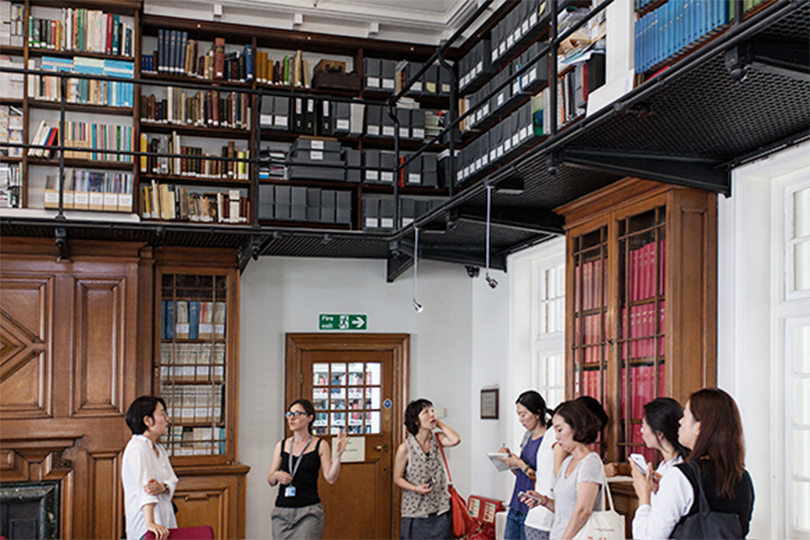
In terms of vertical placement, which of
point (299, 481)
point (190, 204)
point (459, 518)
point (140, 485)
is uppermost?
point (190, 204)

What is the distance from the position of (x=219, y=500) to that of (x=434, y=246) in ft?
9.90

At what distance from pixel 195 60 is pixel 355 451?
4.07 metres

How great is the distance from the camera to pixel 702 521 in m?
3.35

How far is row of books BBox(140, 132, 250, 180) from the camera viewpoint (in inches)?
316

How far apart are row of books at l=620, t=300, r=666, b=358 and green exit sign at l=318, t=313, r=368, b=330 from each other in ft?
12.0

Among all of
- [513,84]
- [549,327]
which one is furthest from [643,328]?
[513,84]

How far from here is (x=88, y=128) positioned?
7.71 meters

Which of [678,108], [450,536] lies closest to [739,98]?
[678,108]

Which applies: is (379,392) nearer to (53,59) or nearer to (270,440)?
(270,440)

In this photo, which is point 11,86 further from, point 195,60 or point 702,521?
point 702,521

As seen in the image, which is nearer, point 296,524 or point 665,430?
point 665,430

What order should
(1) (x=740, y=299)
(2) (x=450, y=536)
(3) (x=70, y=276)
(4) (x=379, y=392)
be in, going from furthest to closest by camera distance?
(4) (x=379, y=392) → (3) (x=70, y=276) → (2) (x=450, y=536) → (1) (x=740, y=299)

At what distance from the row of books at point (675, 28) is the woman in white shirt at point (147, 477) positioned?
11.3ft

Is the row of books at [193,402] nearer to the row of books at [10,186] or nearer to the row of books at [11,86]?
the row of books at [10,186]
